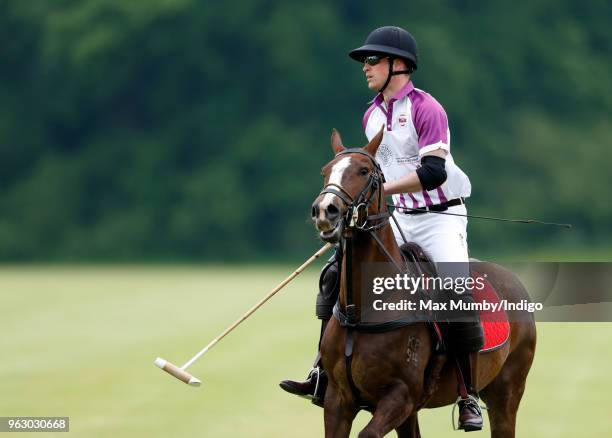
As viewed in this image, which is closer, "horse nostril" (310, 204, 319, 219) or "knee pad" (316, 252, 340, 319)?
"horse nostril" (310, 204, 319, 219)

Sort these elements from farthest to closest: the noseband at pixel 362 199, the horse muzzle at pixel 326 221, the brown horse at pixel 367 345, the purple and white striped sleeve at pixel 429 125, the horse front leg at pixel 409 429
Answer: the horse front leg at pixel 409 429 → the purple and white striped sleeve at pixel 429 125 → the brown horse at pixel 367 345 → the noseband at pixel 362 199 → the horse muzzle at pixel 326 221

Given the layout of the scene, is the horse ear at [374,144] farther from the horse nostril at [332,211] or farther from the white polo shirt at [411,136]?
the horse nostril at [332,211]

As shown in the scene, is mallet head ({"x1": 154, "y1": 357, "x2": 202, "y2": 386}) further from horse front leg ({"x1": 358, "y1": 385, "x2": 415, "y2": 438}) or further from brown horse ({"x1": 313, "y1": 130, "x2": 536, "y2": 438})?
horse front leg ({"x1": 358, "y1": 385, "x2": 415, "y2": 438})

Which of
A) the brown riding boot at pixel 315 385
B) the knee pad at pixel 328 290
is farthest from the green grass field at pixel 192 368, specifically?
the knee pad at pixel 328 290

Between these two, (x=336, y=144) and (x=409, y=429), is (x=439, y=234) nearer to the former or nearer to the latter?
(x=336, y=144)

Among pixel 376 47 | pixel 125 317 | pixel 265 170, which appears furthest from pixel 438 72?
pixel 376 47

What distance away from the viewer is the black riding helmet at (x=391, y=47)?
21.9ft

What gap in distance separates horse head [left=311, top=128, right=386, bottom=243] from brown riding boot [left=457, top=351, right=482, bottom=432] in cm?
108

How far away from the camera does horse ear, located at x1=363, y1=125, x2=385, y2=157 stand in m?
6.22

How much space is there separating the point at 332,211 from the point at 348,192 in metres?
0.23

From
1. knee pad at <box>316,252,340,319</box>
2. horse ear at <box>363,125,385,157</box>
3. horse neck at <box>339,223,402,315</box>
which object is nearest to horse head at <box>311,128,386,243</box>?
horse ear at <box>363,125,385,157</box>

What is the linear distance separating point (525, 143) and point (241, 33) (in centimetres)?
1048

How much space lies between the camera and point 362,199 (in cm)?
603

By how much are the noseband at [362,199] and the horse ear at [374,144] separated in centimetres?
5
